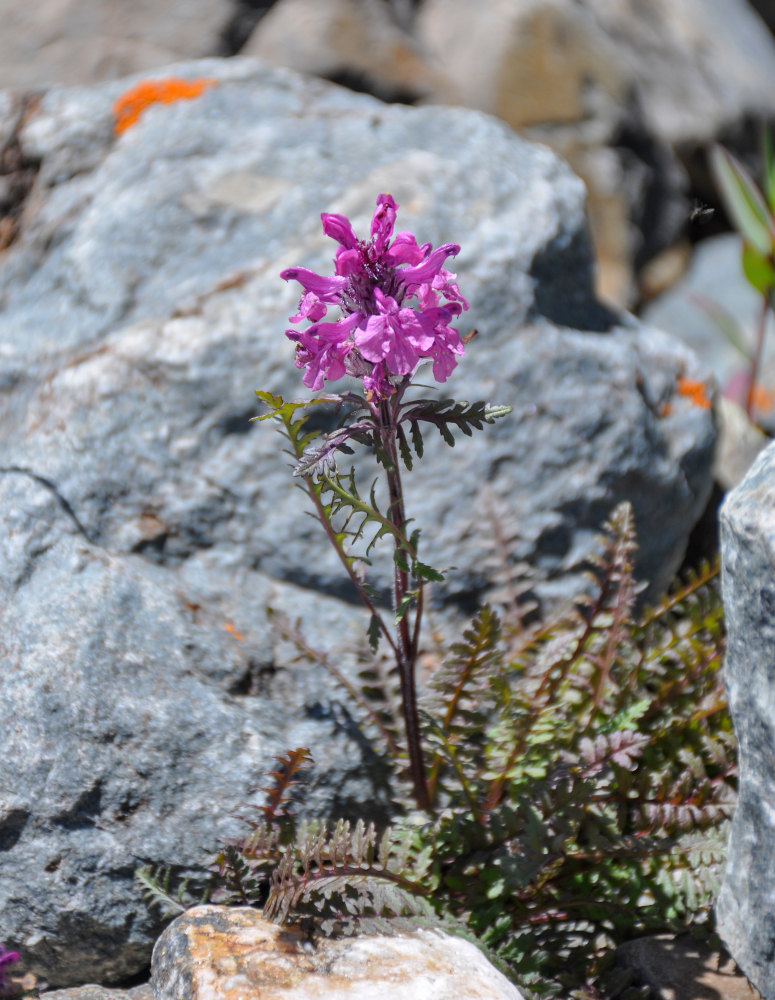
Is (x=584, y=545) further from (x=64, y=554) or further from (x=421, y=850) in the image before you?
(x=64, y=554)

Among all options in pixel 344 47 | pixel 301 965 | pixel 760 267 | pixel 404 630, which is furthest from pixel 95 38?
pixel 301 965

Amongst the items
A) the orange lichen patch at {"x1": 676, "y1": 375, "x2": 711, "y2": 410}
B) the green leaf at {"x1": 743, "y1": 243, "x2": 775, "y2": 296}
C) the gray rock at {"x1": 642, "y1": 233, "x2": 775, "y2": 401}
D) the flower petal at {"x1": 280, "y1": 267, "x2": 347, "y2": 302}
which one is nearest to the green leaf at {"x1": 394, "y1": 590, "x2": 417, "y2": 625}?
the flower petal at {"x1": 280, "y1": 267, "x2": 347, "y2": 302}

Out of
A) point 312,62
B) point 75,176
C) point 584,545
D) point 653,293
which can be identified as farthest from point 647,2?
point 584,545

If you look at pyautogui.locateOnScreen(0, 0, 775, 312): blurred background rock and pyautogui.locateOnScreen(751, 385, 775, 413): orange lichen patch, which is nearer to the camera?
pyautogui.locateOnScreen(751, 385, 775, 413): orange lichen patch

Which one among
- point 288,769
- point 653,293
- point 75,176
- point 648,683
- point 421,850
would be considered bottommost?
point 653,293

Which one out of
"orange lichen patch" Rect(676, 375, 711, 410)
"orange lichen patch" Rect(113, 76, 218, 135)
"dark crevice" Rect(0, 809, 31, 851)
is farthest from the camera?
"orange lichen patch" Rect(113, 76, 218, 135)

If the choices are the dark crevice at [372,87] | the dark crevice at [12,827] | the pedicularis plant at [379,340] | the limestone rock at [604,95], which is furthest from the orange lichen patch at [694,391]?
the dark crevice at [372,87]

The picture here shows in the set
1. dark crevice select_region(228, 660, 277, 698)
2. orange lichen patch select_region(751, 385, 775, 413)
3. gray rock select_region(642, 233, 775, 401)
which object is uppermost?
dark crevice select_region(228, 660, 277, 698)

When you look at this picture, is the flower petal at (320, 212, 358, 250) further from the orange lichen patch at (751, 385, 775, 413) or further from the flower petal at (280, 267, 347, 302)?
the orange lichen patch at (751, 385, 775, 413)
